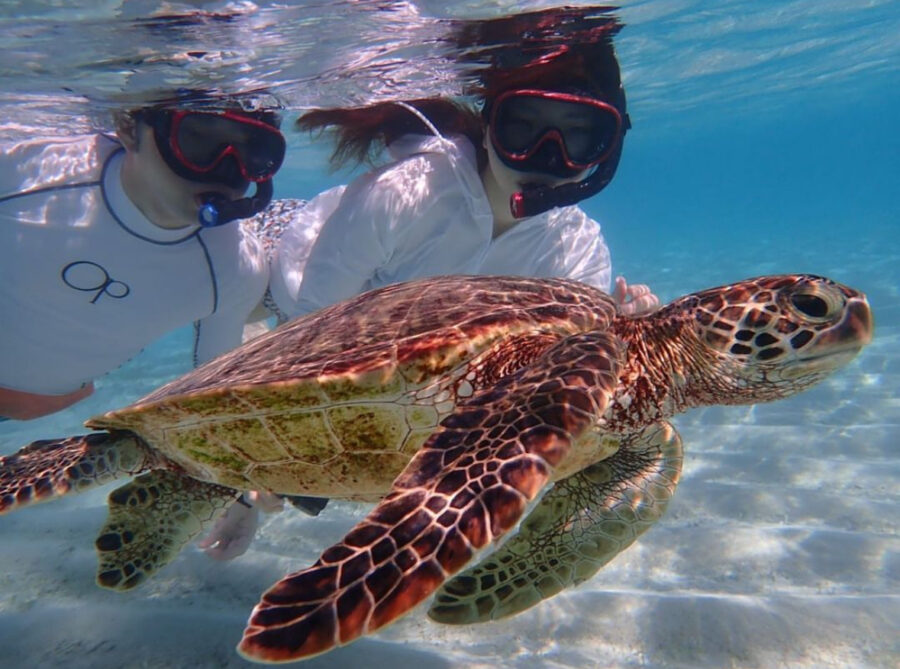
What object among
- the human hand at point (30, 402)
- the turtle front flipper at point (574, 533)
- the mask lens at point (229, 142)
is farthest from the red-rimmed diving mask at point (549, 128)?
the human hand at point (30, 402)

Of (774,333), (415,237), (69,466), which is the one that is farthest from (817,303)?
(69,466)

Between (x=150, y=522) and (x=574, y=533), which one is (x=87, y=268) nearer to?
(x=150, y=522)

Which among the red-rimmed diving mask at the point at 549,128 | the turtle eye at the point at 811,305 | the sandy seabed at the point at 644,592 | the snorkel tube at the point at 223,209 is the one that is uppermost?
the red-rimmed diving mask at the point at 549,128

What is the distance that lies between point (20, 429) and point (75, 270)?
10.2m

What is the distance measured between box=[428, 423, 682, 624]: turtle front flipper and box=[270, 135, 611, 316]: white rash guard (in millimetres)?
1908

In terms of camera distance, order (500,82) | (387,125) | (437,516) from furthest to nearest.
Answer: (500,82) < (387,125) < (437,516)

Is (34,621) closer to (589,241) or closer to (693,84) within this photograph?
(589,241)

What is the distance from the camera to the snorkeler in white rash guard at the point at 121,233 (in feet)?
12.3

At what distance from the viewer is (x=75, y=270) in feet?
12.4

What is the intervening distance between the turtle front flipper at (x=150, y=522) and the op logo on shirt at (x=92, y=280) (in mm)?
1578

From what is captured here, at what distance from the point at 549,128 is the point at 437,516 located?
304cm

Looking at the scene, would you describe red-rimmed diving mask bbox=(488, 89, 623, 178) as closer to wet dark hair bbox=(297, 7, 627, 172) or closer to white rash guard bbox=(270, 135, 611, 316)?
wet dark hair bbox=(297, 7, 627, 172)

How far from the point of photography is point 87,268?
381 cm

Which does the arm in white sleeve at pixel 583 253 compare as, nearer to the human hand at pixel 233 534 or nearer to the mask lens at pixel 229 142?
the mask lens at pixel 229 142
